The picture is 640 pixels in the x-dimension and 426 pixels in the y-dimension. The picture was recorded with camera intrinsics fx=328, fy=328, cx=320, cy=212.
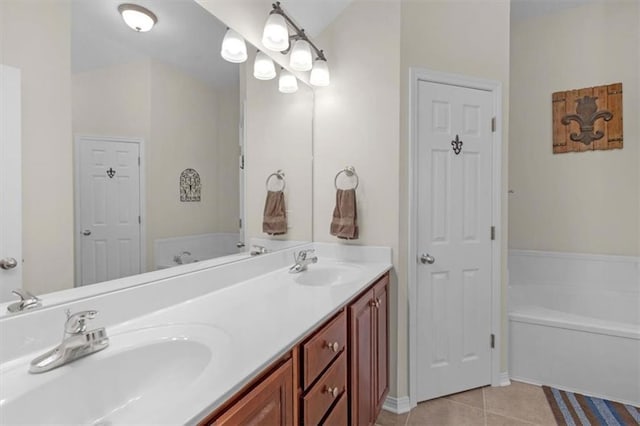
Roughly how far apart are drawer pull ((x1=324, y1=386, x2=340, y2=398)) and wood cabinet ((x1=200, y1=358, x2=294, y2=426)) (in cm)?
26

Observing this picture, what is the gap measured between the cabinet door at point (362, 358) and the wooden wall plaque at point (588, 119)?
2.34 meters

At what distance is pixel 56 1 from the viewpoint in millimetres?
A: 864

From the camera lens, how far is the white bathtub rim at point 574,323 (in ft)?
6.50

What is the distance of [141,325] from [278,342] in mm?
444

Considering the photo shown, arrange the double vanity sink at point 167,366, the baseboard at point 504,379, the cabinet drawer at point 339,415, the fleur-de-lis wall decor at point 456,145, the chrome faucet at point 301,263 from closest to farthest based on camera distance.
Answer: the double vanity sink at point 167,366 < the cabinet drawer at point 339,415 < the chrome faucet at point 301,263 < the fleur-de-lis wall decor at point 456,145 < the baseboard at point 504,379

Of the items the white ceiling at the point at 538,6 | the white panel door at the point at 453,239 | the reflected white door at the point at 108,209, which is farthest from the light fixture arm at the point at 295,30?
the white ceiling at the point at 538,6

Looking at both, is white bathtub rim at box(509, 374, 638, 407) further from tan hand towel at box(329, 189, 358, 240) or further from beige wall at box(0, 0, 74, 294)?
beige wall at box(0, 0, 74, 294)

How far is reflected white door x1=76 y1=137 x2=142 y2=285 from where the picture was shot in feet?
3.08

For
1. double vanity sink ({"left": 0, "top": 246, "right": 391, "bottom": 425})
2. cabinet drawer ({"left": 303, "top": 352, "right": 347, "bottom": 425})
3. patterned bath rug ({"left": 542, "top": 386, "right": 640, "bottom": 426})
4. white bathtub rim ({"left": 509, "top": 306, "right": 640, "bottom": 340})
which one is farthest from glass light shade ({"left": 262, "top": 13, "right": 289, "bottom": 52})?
patterned bath rug ({"left": 542, "top": 386, "right": 640, "bottom": 426})

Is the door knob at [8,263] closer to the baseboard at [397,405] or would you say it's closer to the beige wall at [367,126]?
the beige wall at [367,126]

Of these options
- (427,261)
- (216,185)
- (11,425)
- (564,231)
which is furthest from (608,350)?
(11,425)

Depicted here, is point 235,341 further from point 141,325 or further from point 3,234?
point 3,234

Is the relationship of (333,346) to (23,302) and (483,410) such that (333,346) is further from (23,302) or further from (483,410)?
(483,410)

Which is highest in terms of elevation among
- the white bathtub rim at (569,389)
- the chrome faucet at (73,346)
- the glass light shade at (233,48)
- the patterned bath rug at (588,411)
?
the glass light shade at (233,48)
